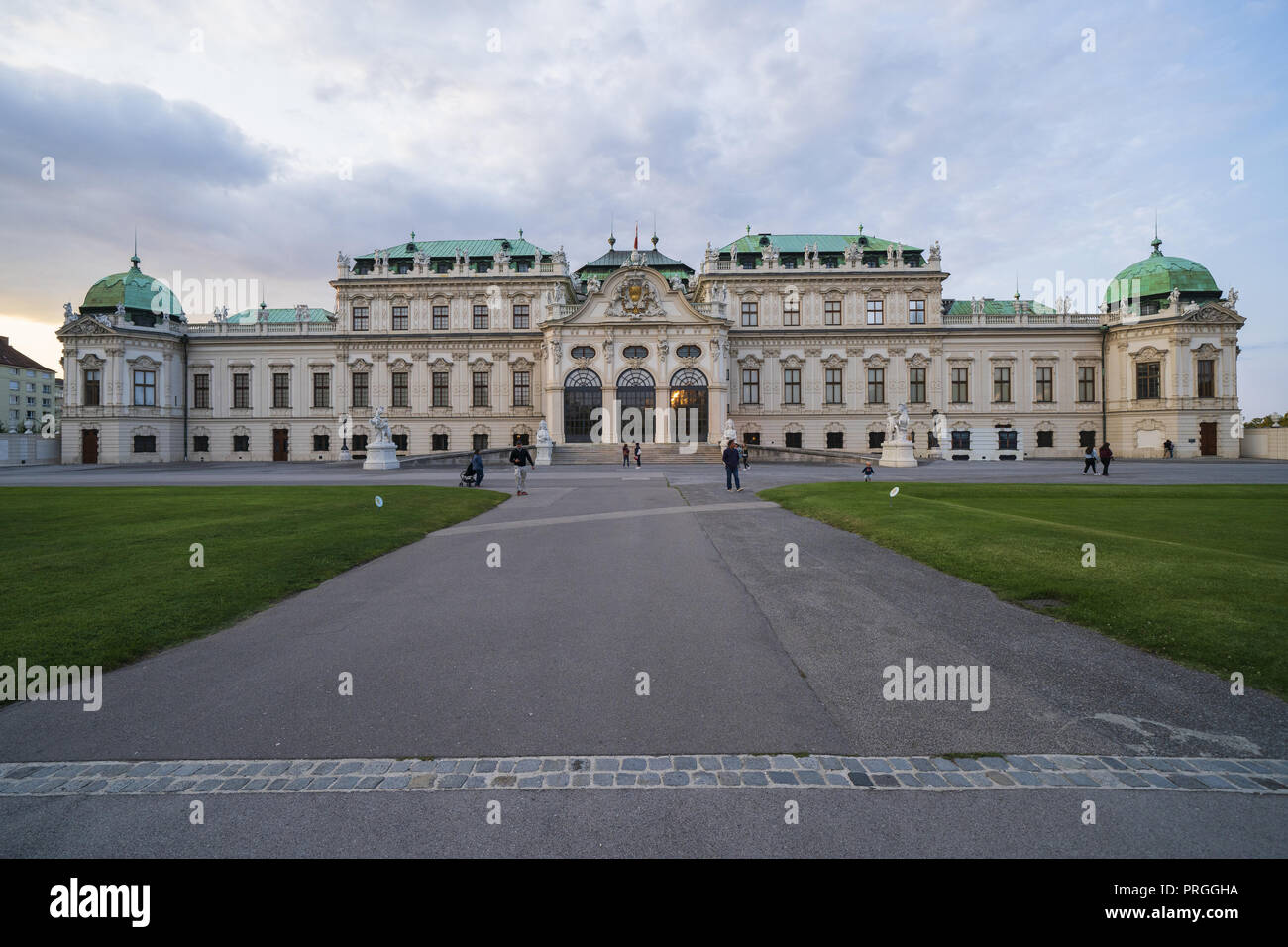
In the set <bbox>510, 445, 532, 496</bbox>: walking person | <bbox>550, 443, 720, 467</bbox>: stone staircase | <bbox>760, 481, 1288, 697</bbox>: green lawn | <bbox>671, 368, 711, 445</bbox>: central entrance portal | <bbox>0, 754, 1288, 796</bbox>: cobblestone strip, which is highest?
<bbox>671, 368, 711, 445</bbox>: central entrance portal

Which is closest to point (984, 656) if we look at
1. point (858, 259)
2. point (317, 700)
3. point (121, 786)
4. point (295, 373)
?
point (317, 700)

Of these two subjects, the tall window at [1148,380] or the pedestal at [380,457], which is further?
the tall window at [1148,380]

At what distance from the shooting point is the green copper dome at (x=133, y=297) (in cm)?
5969

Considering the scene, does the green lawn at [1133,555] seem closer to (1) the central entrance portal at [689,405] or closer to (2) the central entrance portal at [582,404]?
(1) the central entrance portal at [689,405]

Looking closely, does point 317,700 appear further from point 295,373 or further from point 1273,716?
point 295,373

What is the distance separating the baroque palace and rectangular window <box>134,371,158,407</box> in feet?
0.46

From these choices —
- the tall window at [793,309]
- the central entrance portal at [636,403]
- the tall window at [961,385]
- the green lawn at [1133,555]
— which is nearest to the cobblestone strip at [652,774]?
the green lawn at [1133,555]

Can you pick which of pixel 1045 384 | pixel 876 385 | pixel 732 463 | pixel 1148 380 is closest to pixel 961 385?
pixel 1045 384

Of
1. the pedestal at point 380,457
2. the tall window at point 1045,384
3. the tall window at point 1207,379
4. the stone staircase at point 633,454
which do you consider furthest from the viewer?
the tall window at point 1045,384

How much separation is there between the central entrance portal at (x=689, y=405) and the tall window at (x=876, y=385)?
15885 millimetres

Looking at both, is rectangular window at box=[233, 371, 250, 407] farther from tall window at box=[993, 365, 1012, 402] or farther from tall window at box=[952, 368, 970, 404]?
tall window at box=[993, 365, 1012, 402]

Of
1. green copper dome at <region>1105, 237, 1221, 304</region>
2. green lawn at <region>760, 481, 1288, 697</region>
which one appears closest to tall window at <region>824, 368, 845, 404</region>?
green copper dome at <region>1105, 237, 1221, 304</region>

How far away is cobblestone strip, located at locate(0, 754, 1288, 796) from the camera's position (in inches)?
151
